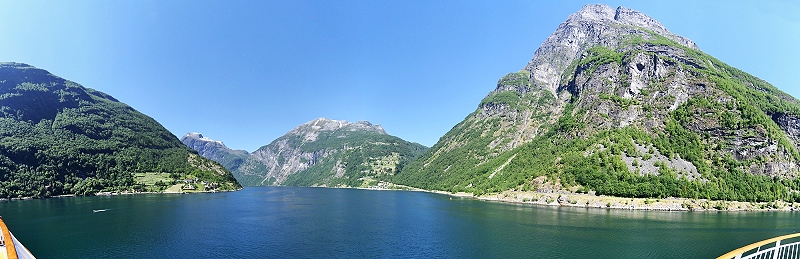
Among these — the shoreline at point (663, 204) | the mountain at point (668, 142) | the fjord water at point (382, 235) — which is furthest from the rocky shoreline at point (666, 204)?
the fjord water at point (382, 235)

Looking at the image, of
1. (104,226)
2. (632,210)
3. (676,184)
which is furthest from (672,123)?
(104,226)

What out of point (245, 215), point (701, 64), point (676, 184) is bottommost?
point (245, 215)

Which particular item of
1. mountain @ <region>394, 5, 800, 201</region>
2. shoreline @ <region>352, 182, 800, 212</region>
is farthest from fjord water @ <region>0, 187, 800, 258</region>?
mountain @ <region>394, 5, 800, 201</region>

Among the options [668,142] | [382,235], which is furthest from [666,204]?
[382,235]

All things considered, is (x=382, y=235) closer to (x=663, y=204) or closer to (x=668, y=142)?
(x=663, y=204)

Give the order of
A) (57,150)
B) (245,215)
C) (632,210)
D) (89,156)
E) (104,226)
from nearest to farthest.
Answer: (104,226) → (245,215) → (632,210) → (57,150) → (89,156)

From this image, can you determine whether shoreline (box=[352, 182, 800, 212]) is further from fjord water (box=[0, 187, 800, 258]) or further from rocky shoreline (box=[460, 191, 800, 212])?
fjord water (box=[0, 187, 800, 258])

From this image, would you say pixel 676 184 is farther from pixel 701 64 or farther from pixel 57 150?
pixel 57 150

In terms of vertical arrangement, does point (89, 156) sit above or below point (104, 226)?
above
